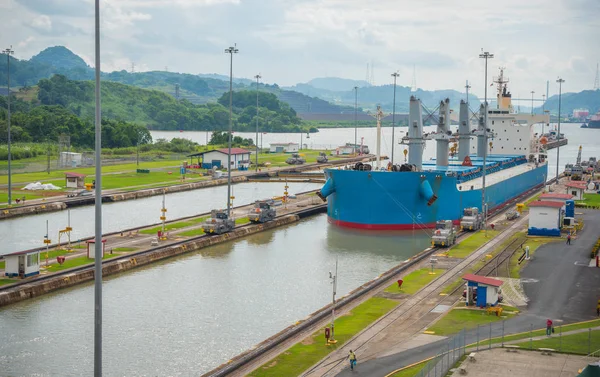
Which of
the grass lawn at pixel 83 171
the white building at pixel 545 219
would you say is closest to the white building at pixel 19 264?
the white building at pixel 545 219

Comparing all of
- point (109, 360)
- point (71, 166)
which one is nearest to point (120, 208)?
point (71, 166)

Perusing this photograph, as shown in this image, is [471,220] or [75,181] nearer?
[471,220]

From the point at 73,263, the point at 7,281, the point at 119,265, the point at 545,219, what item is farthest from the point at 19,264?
the point at 545,219

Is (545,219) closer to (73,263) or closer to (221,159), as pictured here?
(73,263)

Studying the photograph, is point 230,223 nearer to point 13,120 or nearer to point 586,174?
point 586,174

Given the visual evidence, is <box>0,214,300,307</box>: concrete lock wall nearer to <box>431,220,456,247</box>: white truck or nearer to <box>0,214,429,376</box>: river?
<box>0,214,429,376</box>: river

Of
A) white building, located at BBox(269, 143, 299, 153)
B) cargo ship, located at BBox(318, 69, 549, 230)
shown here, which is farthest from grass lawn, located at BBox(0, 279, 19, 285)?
white building, located at BBox(269, 143, 299, 153)
